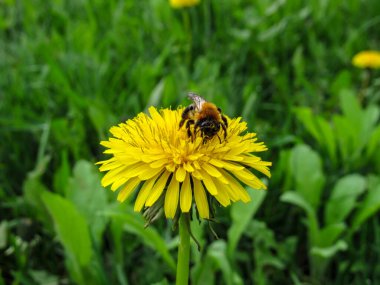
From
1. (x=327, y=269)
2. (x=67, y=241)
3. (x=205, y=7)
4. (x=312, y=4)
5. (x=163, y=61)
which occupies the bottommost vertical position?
(x=67, y=241)

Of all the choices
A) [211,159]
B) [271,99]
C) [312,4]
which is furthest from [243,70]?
[211,159]

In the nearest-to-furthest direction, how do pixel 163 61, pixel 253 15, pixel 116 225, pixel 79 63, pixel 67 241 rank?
1. pixel 67 241
2. pixel 116 225
3. pixel 79 63
4. pixel 163 61
5. pixel 253 15

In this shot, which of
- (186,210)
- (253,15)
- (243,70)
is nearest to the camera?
(186,210)

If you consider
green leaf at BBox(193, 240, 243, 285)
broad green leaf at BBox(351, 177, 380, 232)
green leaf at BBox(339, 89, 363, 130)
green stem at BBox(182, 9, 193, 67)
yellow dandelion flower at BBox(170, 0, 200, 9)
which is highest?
yellow dandelion flower at BBox(170, 0, 200, 9)

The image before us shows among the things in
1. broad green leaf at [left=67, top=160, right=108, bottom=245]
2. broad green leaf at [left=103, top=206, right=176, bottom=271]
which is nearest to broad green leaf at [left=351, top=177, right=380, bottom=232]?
broad green leaf at [left=103, top=206, right=176, bottom=271]

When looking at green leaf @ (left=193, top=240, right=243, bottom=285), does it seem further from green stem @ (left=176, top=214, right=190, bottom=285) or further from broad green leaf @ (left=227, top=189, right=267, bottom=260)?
green stem @ (left=176, top=214, right=190, bottom=285)

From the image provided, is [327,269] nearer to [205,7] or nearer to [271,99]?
[271,99]

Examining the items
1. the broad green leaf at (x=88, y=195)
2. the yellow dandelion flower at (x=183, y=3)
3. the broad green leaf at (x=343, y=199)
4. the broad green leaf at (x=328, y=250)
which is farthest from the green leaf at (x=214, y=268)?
the yellow dandelion flower at (x=183, y=3)
